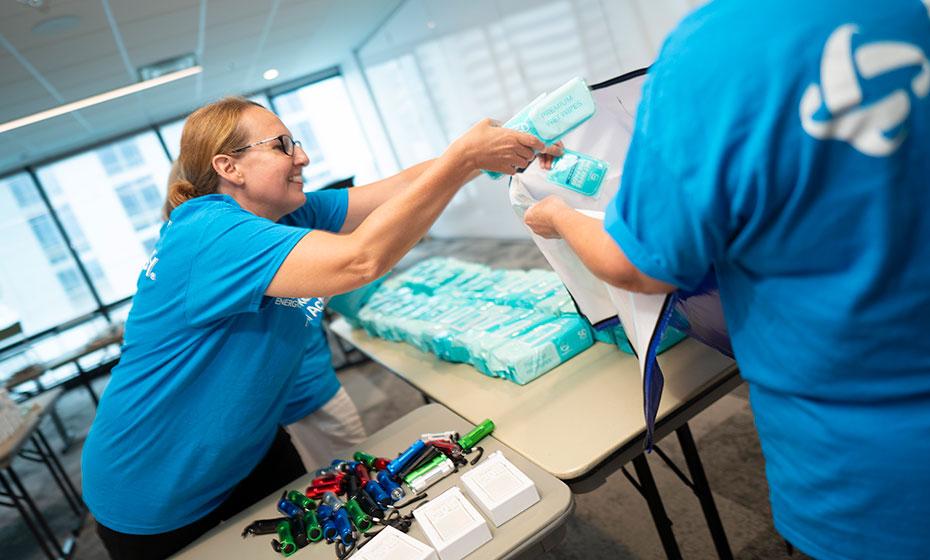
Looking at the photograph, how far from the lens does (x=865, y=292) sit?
633 millimetres

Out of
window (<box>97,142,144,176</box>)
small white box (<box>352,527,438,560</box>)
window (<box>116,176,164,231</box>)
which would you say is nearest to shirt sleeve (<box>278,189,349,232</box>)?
small white box (<box>352,527,438,560</box>)

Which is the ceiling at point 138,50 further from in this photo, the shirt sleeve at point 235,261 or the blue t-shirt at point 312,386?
the shirt sleeve at point 235,261

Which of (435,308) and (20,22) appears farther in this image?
(20,22)

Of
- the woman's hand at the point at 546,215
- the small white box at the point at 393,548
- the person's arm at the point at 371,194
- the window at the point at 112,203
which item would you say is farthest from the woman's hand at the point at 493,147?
the window at the point at 112,203

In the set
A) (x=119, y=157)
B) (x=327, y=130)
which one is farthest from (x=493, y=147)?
(x=327, y=130)

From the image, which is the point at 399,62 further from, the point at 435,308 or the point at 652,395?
the point at 652,395

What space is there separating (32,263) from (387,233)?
859 cm

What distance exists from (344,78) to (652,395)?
31.6 ft

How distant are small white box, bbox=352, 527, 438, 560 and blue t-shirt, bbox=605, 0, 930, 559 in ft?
1.89

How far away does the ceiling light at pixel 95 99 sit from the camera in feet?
19.1

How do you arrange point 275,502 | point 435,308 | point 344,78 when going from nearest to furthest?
1. point 275,502
2. point 435,308
3. point 344,78

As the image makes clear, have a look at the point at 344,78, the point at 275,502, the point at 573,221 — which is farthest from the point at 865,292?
the point at 344,78

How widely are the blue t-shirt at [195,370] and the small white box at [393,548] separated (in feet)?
Answer: 1.46

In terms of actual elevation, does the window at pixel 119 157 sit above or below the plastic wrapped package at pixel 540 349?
above
